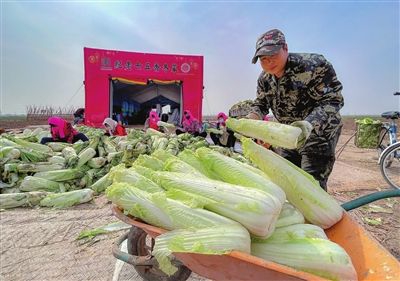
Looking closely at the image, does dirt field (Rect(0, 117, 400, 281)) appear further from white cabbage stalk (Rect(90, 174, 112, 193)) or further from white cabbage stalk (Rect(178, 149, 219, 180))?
white cabbage stalk (Rect(178, 149, 219, 180))

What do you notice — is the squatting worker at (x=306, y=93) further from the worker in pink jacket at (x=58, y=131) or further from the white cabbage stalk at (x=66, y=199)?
the worker in pink jacket at (x=58, y=131)

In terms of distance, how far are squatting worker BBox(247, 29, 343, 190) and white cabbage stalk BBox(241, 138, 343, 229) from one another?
41.3 inches

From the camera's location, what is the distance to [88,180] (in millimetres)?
6125

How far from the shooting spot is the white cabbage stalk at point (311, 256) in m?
1.40

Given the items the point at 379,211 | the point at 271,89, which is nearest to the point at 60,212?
the point at 271,89

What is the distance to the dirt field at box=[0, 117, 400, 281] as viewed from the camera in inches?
121

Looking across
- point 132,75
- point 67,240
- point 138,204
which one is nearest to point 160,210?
point 138,204

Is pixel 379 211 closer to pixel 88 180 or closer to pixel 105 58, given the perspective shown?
pixel 88 180

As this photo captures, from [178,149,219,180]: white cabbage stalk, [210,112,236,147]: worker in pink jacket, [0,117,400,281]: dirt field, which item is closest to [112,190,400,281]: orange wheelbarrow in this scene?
[178,149,219,180]: white cabbage stalk

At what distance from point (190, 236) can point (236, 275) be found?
0.26 m

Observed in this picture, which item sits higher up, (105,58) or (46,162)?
(105,58)

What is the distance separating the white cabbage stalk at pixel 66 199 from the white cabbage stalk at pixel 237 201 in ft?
12.9

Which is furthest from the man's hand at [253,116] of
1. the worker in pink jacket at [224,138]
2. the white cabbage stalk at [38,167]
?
the worker in pink jacket at [224,138]

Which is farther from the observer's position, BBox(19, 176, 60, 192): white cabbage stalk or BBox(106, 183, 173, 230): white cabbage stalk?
BBox(19, 176, 60, 192): white cabbage stalk
